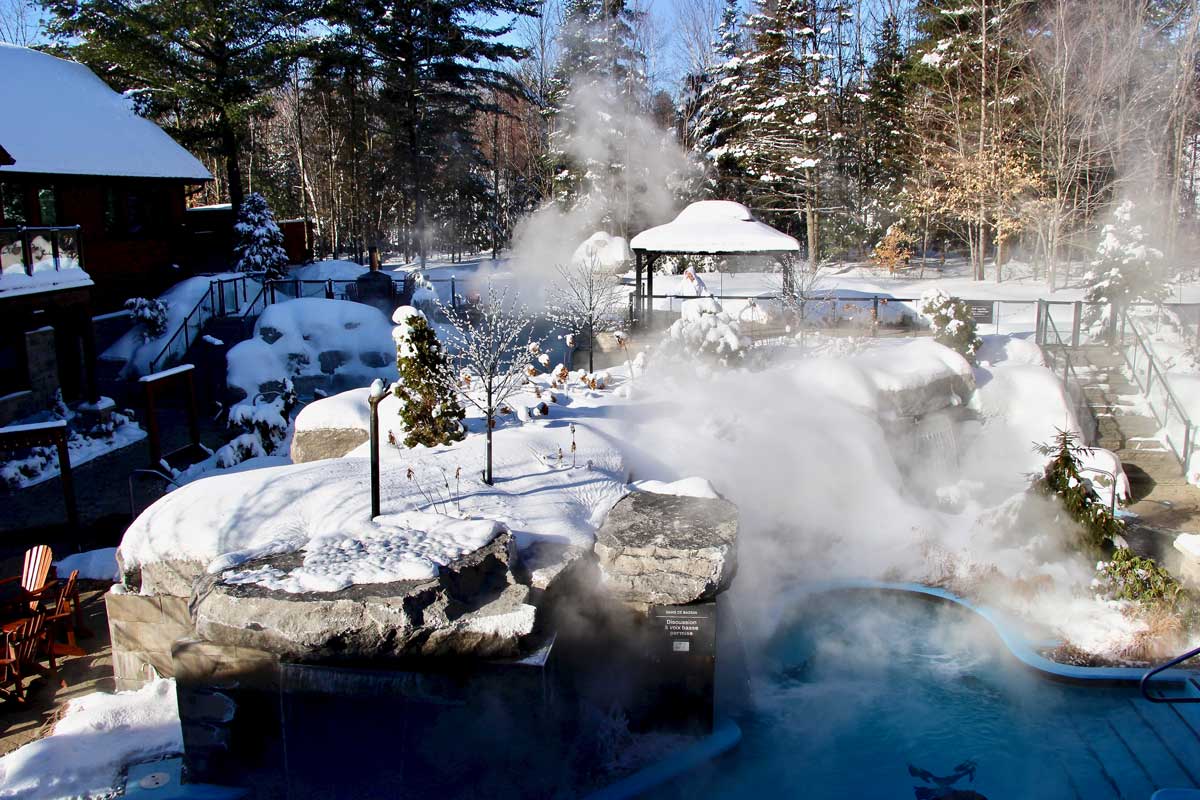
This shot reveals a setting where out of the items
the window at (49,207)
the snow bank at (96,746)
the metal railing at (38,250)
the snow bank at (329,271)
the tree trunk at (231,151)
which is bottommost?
the snow bank at (96,746)

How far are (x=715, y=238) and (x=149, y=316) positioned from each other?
11.4 m

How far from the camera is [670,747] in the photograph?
253 inches

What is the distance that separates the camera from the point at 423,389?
909 centimetres

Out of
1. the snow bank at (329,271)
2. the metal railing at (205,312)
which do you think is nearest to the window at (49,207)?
the metal railing at (205,312)

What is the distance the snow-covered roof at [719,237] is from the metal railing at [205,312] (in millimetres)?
9359

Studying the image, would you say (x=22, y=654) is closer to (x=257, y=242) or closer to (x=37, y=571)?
(x=37, y=571)

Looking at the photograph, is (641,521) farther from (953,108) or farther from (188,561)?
(953,108)

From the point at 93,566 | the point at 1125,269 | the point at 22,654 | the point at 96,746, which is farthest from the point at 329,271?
the point at 96,746

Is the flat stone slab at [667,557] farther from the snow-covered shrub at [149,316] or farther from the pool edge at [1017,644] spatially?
the snow-covered shrub at [149,316]

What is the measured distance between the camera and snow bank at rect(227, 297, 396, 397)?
16.3 meters

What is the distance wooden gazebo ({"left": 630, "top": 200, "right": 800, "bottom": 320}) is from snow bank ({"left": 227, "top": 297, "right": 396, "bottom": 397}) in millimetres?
5423

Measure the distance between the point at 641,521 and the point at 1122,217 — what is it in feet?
48.2

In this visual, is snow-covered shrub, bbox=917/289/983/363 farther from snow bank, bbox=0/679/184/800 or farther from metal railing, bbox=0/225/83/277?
metal railing, bbox=0/225/83/277

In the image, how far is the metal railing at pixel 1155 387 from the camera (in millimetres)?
13883
